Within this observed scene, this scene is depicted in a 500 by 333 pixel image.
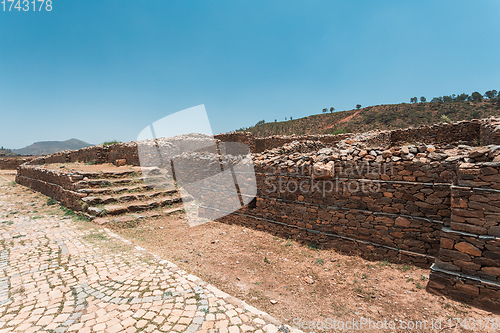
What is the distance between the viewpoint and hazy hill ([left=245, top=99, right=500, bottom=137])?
33688 millimetres

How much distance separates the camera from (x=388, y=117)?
38.7m

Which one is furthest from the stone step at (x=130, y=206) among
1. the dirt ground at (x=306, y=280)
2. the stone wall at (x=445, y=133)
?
the stone wall at (x=445, y=133)

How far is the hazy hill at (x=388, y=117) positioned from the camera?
33.7 meters

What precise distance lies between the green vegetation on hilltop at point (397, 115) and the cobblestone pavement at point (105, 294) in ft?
91.0

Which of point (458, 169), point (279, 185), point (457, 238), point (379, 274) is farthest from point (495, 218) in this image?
point (279, 185)

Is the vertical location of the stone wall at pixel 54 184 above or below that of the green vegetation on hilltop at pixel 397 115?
below

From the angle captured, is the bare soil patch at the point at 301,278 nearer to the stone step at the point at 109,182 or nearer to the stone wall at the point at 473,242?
the stone wall at the point at 473,242

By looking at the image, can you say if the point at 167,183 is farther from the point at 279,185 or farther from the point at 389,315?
the point at 389,315

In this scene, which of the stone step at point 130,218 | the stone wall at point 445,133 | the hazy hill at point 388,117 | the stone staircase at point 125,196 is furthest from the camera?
the hazy hill at point 388,117

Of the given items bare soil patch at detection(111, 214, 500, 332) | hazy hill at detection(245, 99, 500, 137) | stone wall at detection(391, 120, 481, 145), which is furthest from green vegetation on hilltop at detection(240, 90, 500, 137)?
bare soil patch at detection(111, 214, 500, 332)

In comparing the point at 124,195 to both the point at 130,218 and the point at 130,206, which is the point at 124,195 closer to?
the point at 130,206

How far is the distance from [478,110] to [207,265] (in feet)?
149

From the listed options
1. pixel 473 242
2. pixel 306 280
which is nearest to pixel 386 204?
pixel 473 242

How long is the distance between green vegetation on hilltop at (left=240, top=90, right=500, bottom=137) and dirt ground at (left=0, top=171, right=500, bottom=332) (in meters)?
25.3
